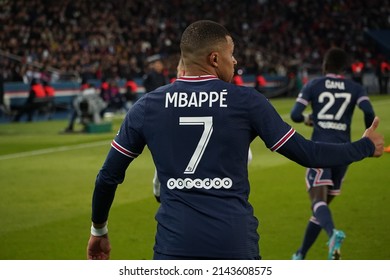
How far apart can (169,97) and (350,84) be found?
5512mm

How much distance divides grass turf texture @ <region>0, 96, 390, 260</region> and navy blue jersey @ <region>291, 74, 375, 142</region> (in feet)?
4.64

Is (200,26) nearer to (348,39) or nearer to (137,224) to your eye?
(137,224)

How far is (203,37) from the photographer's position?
470 centimetres

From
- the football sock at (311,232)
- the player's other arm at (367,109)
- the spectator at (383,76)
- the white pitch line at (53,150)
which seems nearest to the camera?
the football sock at (311,232)

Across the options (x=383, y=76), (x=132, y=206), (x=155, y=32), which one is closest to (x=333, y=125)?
(x=132, y=206)

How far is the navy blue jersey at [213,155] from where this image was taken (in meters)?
4.57

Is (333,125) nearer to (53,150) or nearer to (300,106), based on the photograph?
(300,106)

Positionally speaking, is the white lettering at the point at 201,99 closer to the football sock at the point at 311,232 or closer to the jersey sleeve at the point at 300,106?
the football sock at the point at 311,232

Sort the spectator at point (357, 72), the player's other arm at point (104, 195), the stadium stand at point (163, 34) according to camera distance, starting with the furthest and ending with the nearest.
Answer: the spectator at point (357, 72)
the stadium stand at point (163, 34)
the player's other arm at point (104, 195)

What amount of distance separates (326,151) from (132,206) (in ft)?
30.4

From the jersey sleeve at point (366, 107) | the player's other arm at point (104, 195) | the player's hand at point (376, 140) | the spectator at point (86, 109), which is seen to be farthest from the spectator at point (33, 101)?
the player's hand at point (376, 140)

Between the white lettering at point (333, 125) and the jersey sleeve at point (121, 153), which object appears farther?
the white lettering at point (333, 125)

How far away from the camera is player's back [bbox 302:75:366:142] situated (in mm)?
9812

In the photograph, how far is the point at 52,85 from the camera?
114 ft
